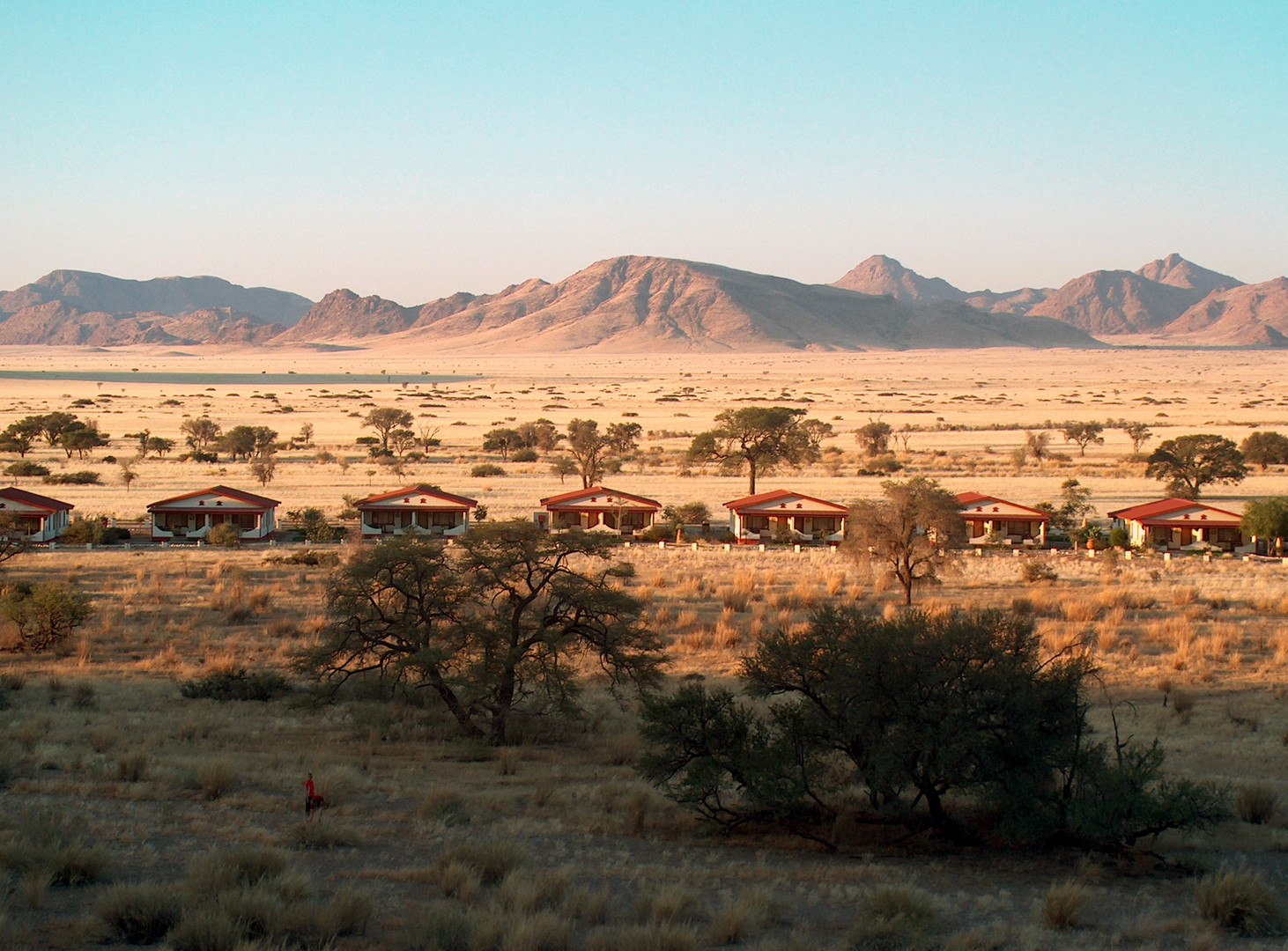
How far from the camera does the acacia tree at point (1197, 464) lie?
55719 millimetres

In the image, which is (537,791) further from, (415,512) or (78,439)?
(78,439)

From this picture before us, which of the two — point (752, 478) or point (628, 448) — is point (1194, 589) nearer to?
point (752, 478)

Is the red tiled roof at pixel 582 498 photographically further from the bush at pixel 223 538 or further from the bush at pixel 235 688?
the bush at pixel 235 688

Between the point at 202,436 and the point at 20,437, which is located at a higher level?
the point at 20,437

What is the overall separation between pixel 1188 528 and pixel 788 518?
13876 millimetres

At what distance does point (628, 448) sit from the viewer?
74688mm

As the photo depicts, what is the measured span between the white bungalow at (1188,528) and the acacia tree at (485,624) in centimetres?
2812

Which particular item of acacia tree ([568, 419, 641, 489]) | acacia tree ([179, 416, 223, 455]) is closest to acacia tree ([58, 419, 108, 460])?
acacia tree ([179, 416, 223, 455])

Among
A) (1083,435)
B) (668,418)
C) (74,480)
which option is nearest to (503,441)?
(74,480)

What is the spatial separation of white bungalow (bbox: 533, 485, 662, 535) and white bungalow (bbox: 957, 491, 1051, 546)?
11519 mm

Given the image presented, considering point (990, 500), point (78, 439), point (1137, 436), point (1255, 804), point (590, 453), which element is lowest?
point (1255, 804)

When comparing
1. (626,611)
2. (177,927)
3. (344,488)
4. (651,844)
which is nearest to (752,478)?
(344,488)

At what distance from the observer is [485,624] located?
2222 cm

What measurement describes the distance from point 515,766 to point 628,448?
186 feet
